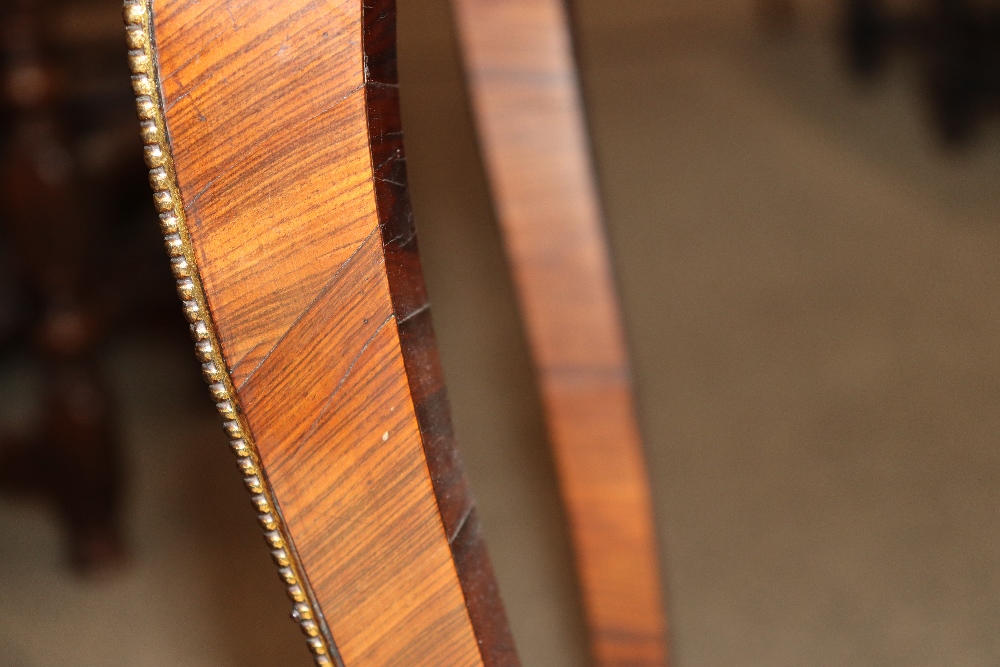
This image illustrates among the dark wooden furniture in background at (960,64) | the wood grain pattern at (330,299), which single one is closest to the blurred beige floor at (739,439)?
the dark wooden furniture in background at (960,64)

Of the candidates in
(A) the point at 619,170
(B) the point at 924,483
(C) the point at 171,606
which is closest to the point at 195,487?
(C) the point at 171,606

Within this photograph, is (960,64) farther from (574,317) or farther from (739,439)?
(574,317)

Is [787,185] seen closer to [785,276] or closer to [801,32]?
[785,276]

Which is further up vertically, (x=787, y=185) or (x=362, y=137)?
(x=787, y=185)

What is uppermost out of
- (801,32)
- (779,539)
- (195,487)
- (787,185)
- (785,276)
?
(801,32)

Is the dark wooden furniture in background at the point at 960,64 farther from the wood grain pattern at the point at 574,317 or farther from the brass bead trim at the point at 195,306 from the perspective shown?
the brass bead trim at the point at 195,306

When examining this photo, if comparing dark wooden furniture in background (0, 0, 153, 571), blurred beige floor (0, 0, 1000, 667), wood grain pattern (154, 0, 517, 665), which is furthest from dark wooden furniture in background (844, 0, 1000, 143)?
wood grain pattern (154, 0, 517, 665)

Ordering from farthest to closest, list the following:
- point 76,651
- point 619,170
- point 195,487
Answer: point 619,170 → point 195,487 → point 76,651
